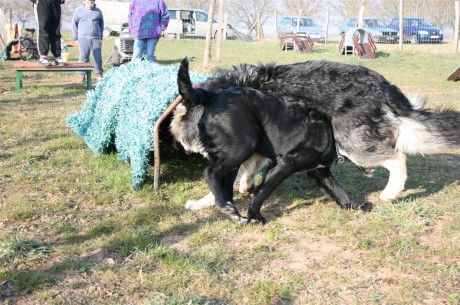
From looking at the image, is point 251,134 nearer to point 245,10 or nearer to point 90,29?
point 90,29

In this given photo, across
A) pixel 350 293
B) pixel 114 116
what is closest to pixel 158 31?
pixel 114 116

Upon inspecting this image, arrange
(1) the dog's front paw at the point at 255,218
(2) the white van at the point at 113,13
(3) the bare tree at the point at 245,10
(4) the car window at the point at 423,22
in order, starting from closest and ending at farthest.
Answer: (1) the dog's front paw at the point at 255,218
(4) the car window at the point at 423,22
(2) the white van at the point at 113,13
(3) the bare tree at the point at 245,10

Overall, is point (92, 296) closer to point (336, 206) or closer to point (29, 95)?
point (336, 206)

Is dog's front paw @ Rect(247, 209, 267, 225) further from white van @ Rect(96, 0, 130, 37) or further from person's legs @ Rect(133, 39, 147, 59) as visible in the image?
white van @ Rect(96, 0, 130, 37)

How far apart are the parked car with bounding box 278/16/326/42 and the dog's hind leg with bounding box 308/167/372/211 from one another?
88.9 ft

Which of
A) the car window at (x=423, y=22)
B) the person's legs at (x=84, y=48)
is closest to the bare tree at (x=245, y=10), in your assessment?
the car window at (x=423, y=22)

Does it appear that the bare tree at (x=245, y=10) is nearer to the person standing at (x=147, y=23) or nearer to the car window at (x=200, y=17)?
the car window at (x=200, y=17)

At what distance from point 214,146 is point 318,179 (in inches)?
44.5

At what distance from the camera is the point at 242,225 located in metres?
4.11

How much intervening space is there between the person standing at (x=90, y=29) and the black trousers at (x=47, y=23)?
0.71m

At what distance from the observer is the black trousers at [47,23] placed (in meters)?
9.97

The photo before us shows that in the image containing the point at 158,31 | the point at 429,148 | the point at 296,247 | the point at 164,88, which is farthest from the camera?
the point at 158,31

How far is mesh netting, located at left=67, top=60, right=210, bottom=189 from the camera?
15.8ft

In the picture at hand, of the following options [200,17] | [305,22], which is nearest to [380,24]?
[305,22]
